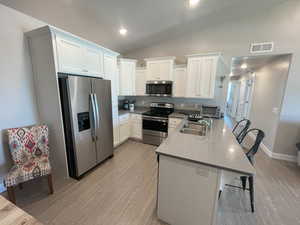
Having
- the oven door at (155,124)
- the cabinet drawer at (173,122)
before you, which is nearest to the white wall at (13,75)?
the oven door at (155,124)

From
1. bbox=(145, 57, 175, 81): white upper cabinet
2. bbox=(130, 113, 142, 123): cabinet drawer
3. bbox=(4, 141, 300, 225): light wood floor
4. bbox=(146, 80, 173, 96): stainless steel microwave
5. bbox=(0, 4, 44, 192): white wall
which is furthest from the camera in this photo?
bbox=(130, 113, 142, 123): cabinet drawer

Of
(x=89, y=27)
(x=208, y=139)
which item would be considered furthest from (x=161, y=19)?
(x=208, y=139)

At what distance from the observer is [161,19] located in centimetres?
300

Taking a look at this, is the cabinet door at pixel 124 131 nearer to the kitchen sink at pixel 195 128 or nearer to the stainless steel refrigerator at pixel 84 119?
the stainless steel refrigerator at pixel 84 119

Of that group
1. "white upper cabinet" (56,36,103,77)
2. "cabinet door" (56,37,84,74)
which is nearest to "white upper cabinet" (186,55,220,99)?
"white upper cabinet" (56,36,103,77)

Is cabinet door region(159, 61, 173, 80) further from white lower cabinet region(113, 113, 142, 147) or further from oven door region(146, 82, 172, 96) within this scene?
white lower cabinet region(113, 113, 142, 147)

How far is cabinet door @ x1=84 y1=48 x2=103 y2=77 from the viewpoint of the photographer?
2.47 m

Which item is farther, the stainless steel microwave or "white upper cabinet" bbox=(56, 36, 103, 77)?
the stainless steel microwave

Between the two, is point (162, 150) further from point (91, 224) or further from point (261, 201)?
point (261, 201)

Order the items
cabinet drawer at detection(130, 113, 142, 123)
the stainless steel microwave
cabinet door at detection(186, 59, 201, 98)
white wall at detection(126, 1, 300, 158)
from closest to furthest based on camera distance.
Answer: white wall at detection(126, 1, 300, 158) → cabinet door at detection(186, 59, 201, 98) → the stainless steel microwave → cabinet drawer at detection(130, 113, 142, 123)

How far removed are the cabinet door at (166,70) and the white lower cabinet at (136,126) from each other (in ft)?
4.40

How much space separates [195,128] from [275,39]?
297 cm

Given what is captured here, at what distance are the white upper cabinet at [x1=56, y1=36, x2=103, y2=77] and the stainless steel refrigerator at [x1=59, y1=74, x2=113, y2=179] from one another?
193 millimetres

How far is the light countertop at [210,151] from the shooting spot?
1240mm
